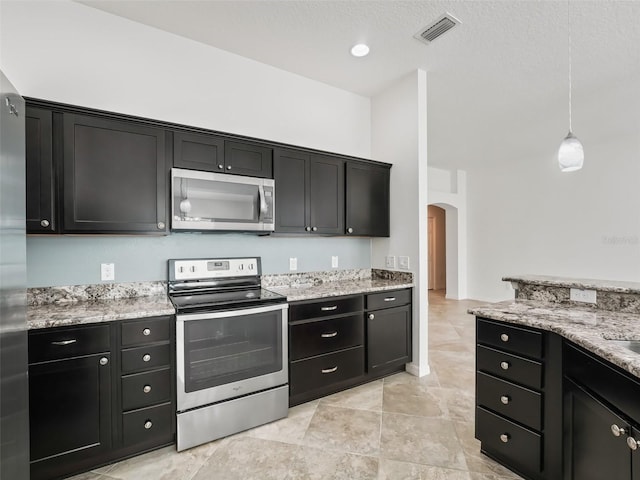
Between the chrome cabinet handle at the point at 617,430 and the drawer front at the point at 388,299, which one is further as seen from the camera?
the drawer front at the point at 388,299

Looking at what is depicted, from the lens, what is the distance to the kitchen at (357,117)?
2.20 metres

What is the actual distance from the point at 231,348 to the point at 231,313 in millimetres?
261

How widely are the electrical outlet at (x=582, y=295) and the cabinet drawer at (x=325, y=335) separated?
1.55 meters

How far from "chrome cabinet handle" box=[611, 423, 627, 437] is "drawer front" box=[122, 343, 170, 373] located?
7.36 ft

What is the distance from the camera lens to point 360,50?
2758 millimetres

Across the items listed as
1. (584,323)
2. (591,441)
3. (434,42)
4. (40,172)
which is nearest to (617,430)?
(591,441)

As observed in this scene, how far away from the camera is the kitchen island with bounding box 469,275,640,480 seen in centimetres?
118

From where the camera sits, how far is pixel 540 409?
162 cm

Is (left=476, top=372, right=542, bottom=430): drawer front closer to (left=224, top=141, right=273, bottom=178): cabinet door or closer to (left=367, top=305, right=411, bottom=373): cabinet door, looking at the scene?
(left=367, top=305, right=411, bottom=373): cabinet door

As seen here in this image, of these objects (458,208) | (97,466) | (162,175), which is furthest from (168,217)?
(458,208)

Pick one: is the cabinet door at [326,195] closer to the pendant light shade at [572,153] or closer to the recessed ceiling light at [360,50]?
the recessed ceiling light at [360,50]

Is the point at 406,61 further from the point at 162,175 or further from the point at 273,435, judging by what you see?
the point at 273,435

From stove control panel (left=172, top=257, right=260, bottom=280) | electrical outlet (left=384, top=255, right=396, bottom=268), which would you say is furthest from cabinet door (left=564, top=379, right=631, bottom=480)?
stove control panel (left=172, top=257, right=260, bottom=280)

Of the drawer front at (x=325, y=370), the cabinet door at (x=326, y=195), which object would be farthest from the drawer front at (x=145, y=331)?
the cabinet door at (x=326, y=195)
